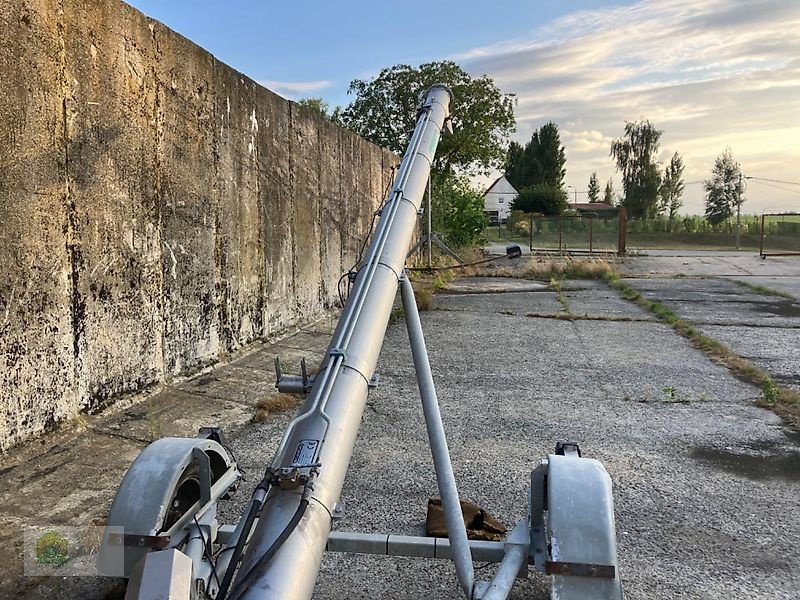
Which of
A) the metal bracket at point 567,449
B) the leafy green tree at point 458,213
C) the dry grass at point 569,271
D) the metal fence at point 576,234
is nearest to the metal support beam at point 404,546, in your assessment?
the metal bracket at point 567,449

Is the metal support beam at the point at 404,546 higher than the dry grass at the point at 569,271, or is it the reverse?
the dry grass at the point at 569,271

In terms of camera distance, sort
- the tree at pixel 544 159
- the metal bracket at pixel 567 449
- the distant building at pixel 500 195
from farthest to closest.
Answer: the distant building at pixel 500 195, the tree at pixel 544 159, the metal bracket at pixel 567 449

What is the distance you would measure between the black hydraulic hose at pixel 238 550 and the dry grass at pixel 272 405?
A: 133 inches

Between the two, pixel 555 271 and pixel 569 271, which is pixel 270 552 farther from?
pixel 569 271

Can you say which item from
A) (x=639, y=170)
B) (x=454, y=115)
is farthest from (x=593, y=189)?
(x=454, y=115)

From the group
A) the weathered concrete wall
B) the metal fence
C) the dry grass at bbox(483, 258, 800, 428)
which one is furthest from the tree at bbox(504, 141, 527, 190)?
the weathered concrete wall

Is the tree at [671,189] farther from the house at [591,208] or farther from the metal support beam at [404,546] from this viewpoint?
the metal support beam at [404,546]

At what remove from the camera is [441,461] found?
2.69 meters

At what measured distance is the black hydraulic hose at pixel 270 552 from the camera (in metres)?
1.68

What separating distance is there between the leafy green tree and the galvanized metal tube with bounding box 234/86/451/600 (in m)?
17.8

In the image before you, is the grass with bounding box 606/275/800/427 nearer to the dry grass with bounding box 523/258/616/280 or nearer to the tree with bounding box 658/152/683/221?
the dry grass with bounding box 523/258/616/280

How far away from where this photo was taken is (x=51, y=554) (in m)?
3.00

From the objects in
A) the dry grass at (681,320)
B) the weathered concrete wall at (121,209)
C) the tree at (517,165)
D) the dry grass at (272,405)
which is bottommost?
the dry grass at (272,405)

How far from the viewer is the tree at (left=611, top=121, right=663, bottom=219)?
64688 mm
